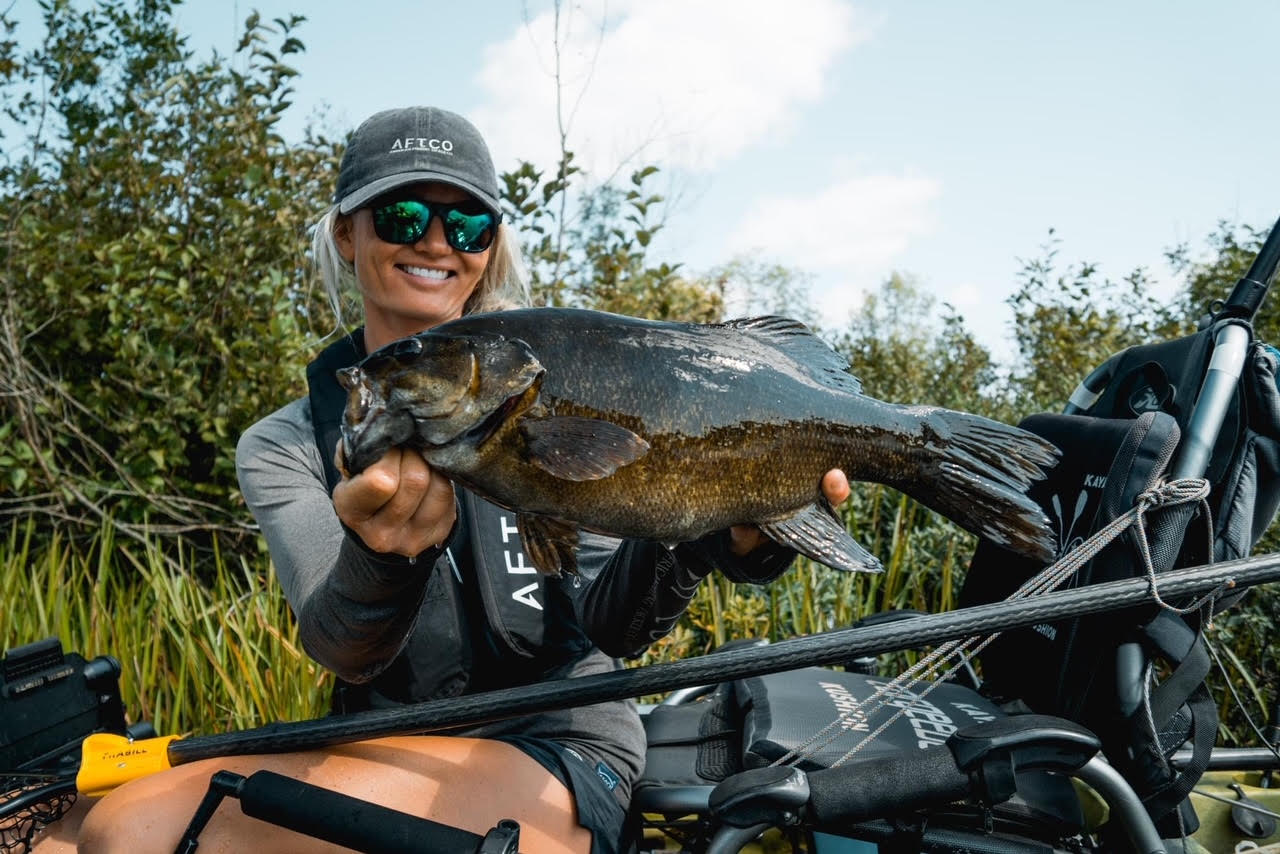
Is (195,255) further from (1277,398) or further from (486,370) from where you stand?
(1277,398)

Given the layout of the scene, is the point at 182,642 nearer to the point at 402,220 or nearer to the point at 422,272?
the point at 422,272

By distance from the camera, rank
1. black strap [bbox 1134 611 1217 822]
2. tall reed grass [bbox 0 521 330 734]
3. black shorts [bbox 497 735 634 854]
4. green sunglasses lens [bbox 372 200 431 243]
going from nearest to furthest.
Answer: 1. black shorts [bbox 497 735 634 854]
2. black strap [bbox 1134 611 1217 822]
3. green sunglasses lens [bbox 372 200 431 243]
4. tall reed grass [bbox 0 521 330 734]

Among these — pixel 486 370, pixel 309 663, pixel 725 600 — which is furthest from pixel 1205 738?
pixel 309 663

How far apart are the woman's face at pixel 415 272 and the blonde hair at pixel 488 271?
136mm

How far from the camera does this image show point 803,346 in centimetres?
181

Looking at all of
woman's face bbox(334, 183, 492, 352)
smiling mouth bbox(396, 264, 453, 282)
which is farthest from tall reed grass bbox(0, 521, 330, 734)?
smiling mouth bbox(396, 264, 453, 282)

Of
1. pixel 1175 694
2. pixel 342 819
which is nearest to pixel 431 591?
pixel 342 819

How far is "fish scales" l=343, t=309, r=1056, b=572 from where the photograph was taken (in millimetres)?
1509

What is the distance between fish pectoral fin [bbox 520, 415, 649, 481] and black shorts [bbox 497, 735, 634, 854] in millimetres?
947

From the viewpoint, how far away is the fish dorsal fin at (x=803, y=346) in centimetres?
177

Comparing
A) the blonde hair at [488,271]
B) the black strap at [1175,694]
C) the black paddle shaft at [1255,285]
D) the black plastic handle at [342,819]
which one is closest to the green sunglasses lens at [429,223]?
the blonde hair at [488,271]

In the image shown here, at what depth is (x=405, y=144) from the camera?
240cm

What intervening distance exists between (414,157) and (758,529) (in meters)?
1.26

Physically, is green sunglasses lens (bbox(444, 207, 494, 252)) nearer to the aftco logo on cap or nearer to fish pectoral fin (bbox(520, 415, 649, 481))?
the aftco logo on cap
